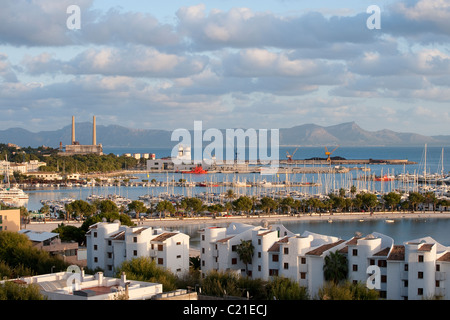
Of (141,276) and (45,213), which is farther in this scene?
(45,213)

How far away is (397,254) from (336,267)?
1.32 metres

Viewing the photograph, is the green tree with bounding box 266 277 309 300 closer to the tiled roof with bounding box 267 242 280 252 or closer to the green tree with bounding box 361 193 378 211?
the tiled roof with bounding box 267 242 280 252

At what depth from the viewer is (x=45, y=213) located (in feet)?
119

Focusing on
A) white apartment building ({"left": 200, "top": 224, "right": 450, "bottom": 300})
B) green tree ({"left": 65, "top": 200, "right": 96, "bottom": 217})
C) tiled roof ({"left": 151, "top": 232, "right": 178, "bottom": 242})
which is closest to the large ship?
green tree ({"left": 65, "top": 200, "right": 96, "bottom": 217})

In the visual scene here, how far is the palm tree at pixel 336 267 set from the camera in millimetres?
14359

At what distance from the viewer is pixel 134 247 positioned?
16656 mm

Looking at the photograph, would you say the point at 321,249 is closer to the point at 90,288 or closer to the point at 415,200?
the point at 90,288

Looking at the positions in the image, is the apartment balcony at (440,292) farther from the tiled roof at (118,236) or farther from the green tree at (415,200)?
the green tree at (415,200)

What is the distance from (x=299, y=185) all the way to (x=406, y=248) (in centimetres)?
4805

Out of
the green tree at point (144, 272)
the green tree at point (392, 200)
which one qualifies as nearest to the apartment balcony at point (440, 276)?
the green tree at point (144, 272)

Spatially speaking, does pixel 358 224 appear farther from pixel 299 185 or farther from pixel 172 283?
pixel 299 185

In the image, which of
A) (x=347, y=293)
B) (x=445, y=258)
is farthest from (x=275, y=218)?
(x=347, y=293)

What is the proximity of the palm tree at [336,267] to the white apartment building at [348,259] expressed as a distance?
0.41ft
